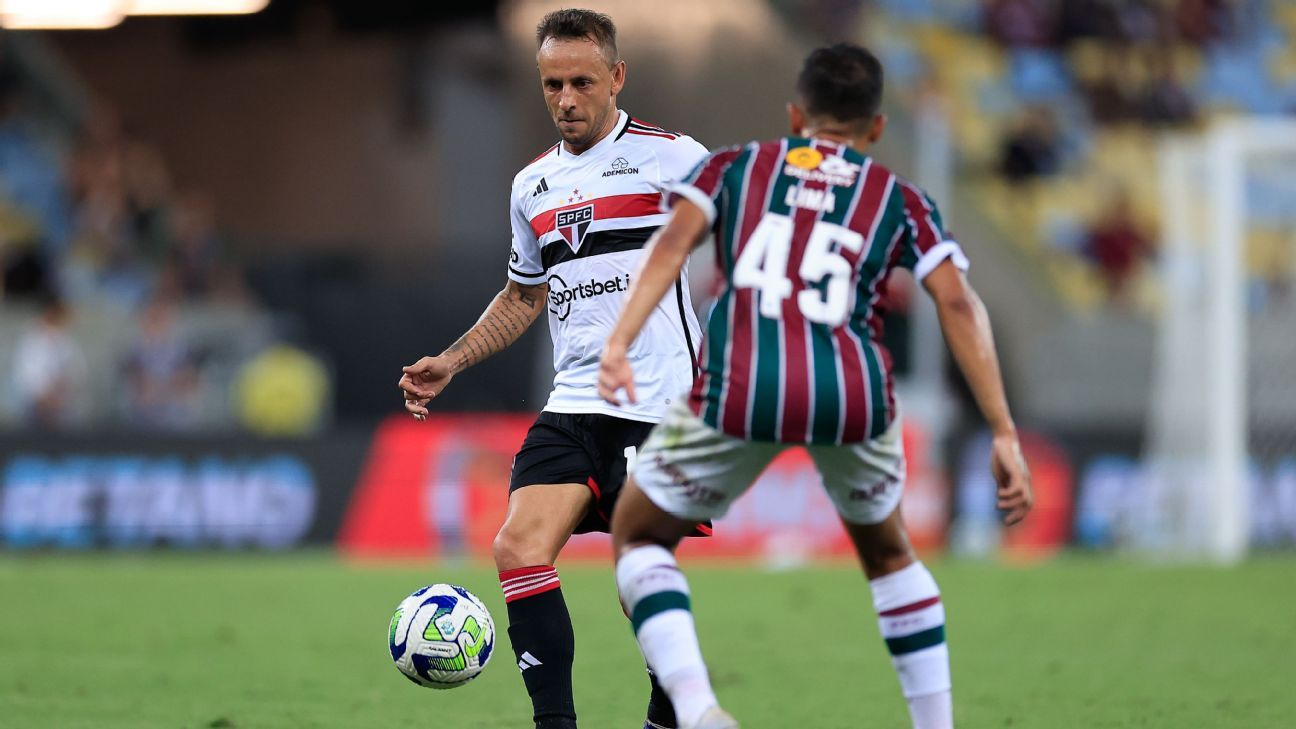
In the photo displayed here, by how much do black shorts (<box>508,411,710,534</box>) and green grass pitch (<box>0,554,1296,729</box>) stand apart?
1165 mm

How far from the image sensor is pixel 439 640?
621cm

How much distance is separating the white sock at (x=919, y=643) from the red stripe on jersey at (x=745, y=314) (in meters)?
0.71

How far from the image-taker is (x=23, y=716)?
22.8 ft

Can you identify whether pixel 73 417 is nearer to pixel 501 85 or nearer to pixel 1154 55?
pixel 501 85

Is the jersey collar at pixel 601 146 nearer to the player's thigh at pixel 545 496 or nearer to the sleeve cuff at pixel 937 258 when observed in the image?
the player's thigh at pixel 545 496

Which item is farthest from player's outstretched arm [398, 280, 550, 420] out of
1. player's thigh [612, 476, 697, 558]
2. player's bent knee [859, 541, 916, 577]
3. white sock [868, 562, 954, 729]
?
white sock [868, 562, 954, 729]

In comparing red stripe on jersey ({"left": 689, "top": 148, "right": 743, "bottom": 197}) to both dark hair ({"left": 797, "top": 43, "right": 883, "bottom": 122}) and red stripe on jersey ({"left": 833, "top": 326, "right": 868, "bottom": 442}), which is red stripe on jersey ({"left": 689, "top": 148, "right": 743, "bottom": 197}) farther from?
red stripe on jersey ({"left": 833, "top": 326, "right": 868, "bottom": 442})

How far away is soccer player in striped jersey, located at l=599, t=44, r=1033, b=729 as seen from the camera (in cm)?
499

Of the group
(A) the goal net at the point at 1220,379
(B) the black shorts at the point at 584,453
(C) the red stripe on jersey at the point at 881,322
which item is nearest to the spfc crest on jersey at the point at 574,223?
(B) the black shorts at the point at 584,453

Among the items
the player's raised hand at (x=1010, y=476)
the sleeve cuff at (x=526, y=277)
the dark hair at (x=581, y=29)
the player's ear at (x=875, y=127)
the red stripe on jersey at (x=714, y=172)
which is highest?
the dark hair at (x=581, y=29)

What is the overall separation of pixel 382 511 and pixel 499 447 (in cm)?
132

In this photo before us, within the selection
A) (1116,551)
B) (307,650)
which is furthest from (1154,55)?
(307,650)

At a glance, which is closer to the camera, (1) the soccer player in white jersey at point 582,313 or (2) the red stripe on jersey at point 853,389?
(2) the red stripe on jersey at point 853,389

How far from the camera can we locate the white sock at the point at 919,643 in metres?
5.20
